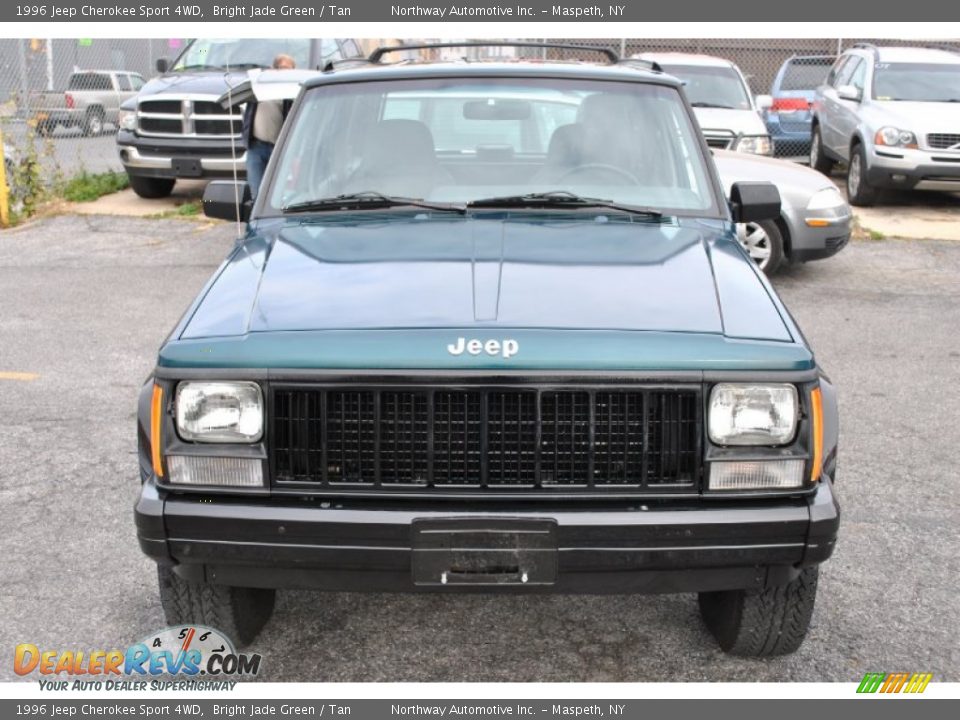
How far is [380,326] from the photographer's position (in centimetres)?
303

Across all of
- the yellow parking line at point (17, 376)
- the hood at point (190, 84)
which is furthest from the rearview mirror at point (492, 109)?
the hood at point (190, 84)

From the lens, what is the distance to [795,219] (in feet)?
29.8

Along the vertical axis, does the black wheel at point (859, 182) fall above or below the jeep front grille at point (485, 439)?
below

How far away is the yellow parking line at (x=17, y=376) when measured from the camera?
6742mm

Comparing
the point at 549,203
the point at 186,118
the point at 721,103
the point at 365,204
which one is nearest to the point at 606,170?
the point at 549,203

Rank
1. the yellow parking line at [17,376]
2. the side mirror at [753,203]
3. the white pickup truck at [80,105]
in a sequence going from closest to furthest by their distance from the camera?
1. the side mirror at [753,203]
2. the yellow parking line at [17,376]
3. the white pickup truck at [80,105]

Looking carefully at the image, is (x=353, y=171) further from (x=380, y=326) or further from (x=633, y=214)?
(x=380, y=326)

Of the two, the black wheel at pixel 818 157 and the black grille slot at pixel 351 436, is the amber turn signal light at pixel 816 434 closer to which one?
the black grille slot at pixel 351 436

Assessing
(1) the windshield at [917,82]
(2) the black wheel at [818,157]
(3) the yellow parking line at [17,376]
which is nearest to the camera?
(3) the yellow parking line at [17,376]

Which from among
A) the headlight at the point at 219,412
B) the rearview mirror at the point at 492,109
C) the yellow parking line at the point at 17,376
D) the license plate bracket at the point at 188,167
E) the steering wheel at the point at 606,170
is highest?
the rearview mirror at the point at 492,109

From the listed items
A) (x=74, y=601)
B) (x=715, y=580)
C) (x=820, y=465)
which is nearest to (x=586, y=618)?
(x=715, y=580)

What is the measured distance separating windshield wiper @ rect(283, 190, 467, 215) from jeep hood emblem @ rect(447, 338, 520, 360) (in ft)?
3.97

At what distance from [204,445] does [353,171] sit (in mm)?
1699

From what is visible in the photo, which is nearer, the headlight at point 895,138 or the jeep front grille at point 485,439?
the jeep front grille at point 485,439
